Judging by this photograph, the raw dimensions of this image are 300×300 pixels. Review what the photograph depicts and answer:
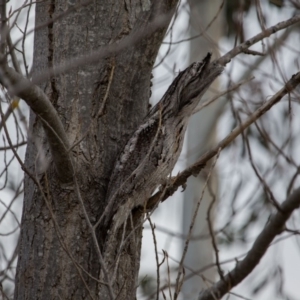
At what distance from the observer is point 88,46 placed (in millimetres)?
2900

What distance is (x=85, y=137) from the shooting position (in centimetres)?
280

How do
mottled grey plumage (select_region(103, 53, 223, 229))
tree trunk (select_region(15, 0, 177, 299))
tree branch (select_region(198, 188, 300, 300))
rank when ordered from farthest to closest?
A: 1. mottled grey plumage (select_region(103, 53, 223, 229))
2. tree trunk (select_region(15, 0, 177, 299))
3. tree branch (select_region(198, 188, 300, 300))

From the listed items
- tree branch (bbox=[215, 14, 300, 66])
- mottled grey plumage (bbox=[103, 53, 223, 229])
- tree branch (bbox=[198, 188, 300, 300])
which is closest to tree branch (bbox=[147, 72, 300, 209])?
mottled grey plumage (bbox=[103, 53, 223, 229])

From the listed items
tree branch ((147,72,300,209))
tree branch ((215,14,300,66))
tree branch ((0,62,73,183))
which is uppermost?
tree branch ((215,14,300,66))

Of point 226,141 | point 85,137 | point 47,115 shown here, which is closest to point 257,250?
point 226,141

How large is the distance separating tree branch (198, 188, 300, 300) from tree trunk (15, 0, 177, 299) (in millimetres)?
368

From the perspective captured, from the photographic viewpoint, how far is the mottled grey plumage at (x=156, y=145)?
2814mm

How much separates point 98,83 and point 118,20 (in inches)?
12.3

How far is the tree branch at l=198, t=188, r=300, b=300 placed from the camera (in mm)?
2520

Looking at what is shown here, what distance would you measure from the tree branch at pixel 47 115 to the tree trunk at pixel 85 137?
75 millimetres

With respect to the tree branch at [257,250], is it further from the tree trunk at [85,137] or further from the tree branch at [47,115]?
Result: the tree branch at [47,115]

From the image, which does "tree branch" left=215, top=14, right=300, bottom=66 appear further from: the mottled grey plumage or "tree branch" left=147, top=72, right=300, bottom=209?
"tree branch" left=147, top=72, right=300, bottom=209

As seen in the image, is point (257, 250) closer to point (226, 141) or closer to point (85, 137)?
point (226, 141)

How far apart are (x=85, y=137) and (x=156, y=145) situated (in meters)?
Answer: 0.36
